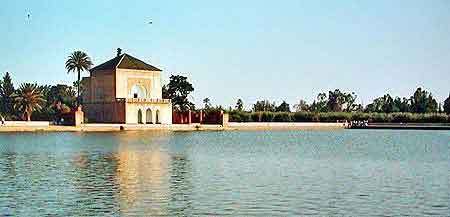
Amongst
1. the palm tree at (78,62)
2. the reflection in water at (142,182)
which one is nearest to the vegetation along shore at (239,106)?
the palm tree at (78,62)

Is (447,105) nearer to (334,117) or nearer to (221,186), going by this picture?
(334,117)

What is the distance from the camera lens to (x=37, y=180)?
2148 cm

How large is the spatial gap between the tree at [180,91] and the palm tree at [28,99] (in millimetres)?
17932

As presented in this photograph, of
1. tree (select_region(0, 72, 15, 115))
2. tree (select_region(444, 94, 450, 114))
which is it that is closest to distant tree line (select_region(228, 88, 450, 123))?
tree (select_region(444, 94, 450, 114))

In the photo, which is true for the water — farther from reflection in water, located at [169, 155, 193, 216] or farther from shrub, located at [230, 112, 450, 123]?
shrub, located at [230, 112, 450, 123]

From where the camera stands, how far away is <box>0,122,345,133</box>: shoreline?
69.6 m

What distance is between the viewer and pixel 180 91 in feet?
316

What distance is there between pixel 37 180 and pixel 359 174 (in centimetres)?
975

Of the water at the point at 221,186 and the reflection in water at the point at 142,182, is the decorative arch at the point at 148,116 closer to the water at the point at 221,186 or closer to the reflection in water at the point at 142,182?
the reflection in water at the point at 142,182

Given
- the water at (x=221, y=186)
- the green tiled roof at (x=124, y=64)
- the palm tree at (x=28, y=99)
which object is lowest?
the water at (x=221, y=186)

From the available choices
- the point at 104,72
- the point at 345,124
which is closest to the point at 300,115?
the point at 345,124

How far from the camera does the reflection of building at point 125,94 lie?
8425 centimetres

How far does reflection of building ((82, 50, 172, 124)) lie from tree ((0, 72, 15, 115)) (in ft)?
32.5

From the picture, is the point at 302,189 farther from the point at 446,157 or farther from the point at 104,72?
the point at 104,72
